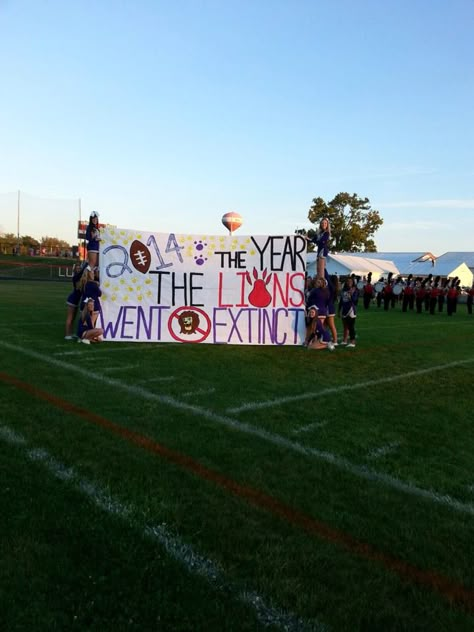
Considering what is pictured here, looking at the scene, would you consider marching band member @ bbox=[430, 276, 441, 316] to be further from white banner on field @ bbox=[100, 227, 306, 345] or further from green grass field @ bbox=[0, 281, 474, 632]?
green grass field @ bbox=[0, 281, 474, 632]

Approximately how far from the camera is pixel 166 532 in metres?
2.79

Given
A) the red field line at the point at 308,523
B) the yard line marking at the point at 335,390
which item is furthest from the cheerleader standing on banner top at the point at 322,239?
the red field line at the point at 308,523

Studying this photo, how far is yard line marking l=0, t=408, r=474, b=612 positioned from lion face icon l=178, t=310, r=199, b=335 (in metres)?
5.09

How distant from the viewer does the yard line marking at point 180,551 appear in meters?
2.17

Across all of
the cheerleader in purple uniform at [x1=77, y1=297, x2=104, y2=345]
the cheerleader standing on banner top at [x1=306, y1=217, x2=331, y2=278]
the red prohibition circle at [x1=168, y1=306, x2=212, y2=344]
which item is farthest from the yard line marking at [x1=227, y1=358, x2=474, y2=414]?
the cheerleader in purple uniform at [x1=77, y1=297, x2=104, y2=345]

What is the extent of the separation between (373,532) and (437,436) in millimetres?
2189

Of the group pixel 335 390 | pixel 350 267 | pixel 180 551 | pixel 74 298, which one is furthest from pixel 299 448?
pixel 350 267

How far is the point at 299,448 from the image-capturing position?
13.9ft

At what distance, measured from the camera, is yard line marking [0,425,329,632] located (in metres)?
2.17

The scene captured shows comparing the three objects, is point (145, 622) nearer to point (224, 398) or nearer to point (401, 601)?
point (401, 601)

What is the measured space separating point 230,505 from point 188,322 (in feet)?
21.9

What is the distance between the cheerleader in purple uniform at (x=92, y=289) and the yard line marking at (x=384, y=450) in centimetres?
642

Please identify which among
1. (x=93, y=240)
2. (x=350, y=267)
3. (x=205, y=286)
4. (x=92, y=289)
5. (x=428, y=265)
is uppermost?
(x=428, y=265)

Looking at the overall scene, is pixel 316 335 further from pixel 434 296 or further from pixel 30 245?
pixel 30 245
